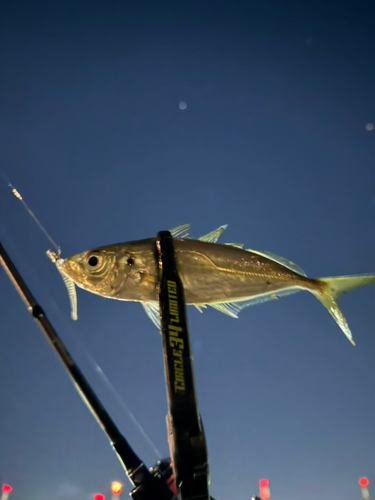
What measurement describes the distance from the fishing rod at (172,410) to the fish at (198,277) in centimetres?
27

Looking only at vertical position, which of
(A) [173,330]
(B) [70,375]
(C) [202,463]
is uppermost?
(B) [70,375]

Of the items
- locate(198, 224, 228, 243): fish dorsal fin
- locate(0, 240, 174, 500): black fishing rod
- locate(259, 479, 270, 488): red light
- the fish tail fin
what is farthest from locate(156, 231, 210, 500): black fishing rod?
locate(259, 479, 270, 488): red light

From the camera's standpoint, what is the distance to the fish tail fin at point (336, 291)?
233cm

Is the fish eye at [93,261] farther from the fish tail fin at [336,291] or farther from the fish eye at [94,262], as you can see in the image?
the fish tail fin at [336,291]

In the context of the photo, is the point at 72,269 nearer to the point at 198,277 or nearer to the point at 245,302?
the point at 198,277

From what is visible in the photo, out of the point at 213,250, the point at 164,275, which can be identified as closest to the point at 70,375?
the point at 164,275

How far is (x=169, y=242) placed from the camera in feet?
7.00

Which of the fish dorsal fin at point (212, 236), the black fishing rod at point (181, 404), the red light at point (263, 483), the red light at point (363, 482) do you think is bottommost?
the red light at point (363, 482)

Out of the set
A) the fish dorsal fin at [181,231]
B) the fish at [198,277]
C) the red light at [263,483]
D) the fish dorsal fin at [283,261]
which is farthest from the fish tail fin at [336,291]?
the red light at [263,483]

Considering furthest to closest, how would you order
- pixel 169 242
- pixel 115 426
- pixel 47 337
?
pixel 169 242 < pixel 47 337 < pixel 115 426

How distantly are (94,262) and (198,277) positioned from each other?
29.4 inches

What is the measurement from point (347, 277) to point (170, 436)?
164cm

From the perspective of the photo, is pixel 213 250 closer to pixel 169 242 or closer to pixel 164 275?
pixel 169 242

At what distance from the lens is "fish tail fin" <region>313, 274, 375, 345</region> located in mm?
2330
